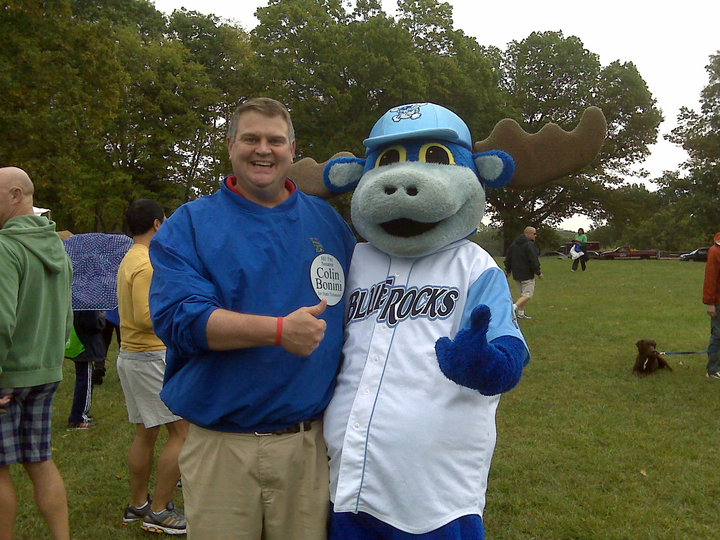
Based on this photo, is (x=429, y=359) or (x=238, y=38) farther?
(x=238, y=38)

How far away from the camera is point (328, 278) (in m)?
2.39

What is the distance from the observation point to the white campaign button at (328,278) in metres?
2.34

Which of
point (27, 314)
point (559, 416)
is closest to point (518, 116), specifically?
point (559, 416)

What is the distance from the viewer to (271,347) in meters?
2.21

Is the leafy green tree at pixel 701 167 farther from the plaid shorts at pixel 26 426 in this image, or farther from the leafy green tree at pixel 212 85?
the plaid shorts at pixel 26 426

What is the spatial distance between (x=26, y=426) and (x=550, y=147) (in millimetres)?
2893

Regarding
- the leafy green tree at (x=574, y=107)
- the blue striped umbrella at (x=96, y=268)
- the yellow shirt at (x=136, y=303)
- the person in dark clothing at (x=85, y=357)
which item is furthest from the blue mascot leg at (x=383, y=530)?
the leafy green tree at (x=574, y=107)

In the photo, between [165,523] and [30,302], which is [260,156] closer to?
[30,302]

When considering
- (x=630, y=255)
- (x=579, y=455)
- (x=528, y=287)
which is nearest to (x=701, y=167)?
(x=630, y=255)

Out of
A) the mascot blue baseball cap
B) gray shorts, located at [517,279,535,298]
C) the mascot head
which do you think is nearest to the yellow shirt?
the mascot head

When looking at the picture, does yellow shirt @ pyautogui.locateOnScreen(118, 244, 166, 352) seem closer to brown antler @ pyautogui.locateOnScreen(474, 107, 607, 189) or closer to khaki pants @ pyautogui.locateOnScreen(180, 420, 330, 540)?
khaki pants @ pyautogui.locateOnScreen(180, 420, 330, 540)

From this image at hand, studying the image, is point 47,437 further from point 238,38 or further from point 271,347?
point 238,38

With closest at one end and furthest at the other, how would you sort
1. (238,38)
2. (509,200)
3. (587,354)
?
(587,354), (238,38), (509,200)

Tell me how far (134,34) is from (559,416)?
83.9 feet
